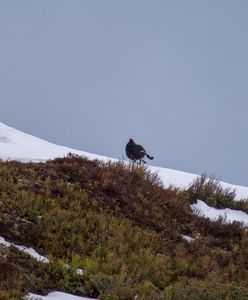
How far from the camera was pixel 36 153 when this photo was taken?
621 inches

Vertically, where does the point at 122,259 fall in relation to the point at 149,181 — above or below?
below

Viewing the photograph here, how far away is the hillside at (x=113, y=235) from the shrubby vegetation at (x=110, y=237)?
Answer: 15mm

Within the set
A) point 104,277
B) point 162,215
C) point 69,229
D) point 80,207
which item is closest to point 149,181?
point 162,215

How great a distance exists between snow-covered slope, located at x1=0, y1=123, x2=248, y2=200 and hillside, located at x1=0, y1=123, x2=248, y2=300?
1.89 m

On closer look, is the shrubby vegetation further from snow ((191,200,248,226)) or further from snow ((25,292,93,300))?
snow ((191,200,248,226))

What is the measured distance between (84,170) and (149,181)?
1631 millimetres

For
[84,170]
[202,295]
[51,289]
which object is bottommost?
[51,289]

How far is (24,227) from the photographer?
8391mm

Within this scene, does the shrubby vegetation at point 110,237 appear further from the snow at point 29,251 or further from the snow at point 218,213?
the snow at point 218,213

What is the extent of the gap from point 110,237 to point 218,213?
194 inches

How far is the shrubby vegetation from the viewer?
6.94 metres

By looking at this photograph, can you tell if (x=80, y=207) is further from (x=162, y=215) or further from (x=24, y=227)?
(x=162, y=215)

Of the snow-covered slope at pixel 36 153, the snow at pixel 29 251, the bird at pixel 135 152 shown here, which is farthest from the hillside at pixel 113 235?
the bird at pixel 135 152

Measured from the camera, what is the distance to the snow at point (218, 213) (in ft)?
41.2
